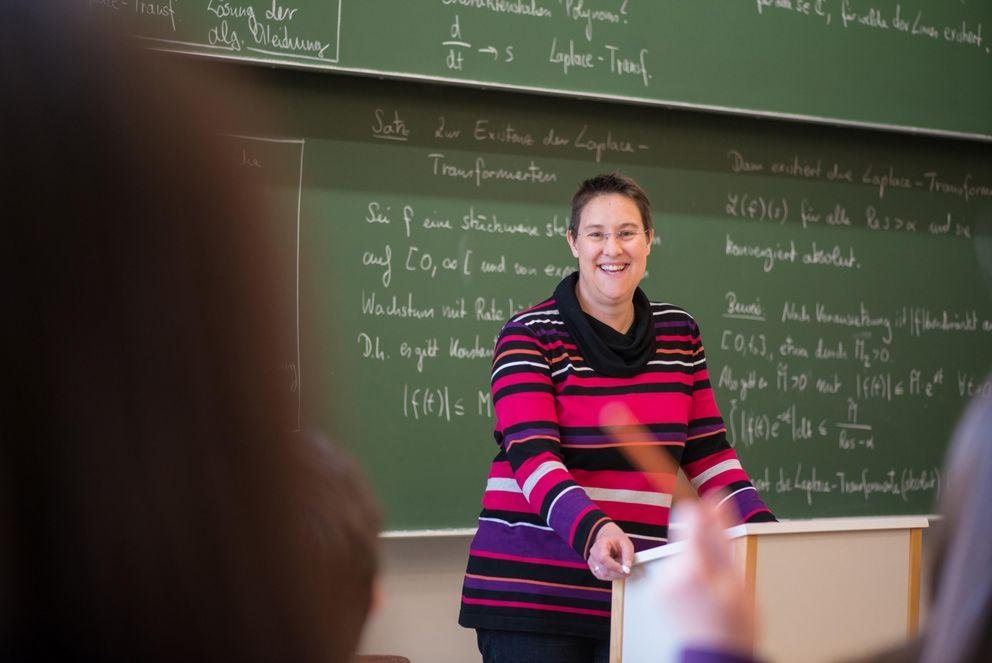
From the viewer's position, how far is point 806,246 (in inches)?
141

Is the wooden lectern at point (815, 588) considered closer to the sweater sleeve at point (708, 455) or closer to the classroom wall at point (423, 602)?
the sweater sleeve at point (708, 455)

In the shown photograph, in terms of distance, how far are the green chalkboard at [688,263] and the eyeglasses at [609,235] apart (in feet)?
2.62

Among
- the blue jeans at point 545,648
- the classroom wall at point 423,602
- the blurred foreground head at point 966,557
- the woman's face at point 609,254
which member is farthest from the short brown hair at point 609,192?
the blurred foreground head at point 966,557

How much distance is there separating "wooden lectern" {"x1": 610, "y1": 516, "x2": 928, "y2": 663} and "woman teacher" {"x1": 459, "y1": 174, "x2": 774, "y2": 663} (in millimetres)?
247

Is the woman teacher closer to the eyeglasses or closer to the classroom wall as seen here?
the eyeglasses

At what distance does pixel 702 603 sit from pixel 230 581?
0.43 metres

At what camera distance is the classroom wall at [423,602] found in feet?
10.3

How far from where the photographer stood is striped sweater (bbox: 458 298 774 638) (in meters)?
2.18

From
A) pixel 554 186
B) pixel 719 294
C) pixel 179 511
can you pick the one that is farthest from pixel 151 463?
pixel 719 294

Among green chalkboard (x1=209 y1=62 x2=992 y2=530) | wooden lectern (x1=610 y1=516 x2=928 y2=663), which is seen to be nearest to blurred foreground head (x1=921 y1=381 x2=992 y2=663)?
wooden lectern (x1=610 y1=516 x2=928 y2=663)

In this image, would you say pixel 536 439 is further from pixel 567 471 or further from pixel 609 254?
pixel 609 254

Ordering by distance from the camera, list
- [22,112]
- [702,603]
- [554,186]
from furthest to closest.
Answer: [554,186], [702,603], [22,112]

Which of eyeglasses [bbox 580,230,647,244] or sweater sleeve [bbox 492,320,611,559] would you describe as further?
eyeglasses [bbox 580,230,647,244]

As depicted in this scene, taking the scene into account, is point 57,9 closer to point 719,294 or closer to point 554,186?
point 554,186
